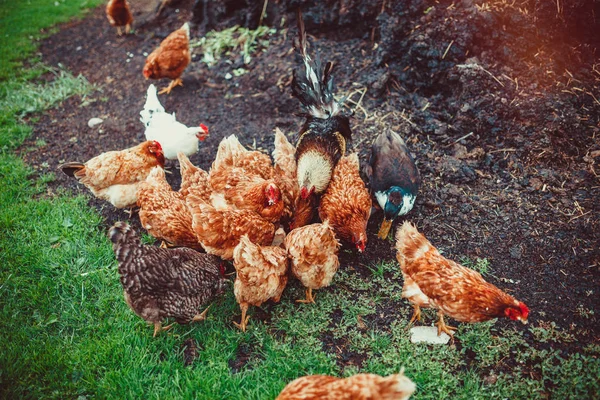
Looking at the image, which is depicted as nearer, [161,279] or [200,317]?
→ [161,279]

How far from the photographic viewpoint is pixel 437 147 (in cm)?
461

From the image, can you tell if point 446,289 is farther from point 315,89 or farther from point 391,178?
point 315,89

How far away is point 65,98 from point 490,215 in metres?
6.80

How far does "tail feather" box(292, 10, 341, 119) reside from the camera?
4.55 m

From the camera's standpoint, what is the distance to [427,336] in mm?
3115

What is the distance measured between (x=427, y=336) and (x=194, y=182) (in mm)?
2701

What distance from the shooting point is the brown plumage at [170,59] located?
5.98 meters

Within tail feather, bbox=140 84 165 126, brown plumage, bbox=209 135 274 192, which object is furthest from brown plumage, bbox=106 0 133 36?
brown plumage, bbox=209 135 274 192

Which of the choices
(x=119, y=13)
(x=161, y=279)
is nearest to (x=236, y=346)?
(x=161, y=279)

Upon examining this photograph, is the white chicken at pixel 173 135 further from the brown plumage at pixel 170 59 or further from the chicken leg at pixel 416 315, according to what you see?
the chicken leg at pixel 416 315

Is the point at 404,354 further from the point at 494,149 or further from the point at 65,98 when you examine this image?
the point at 65,98

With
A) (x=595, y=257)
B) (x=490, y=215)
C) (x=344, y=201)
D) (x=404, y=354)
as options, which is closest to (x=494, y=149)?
(x=490, y=215)

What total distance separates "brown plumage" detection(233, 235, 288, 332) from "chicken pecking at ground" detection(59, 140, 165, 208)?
1981 mm

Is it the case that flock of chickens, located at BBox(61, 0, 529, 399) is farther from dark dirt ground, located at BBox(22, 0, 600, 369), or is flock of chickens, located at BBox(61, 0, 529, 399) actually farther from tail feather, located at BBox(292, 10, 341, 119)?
dark dirt ground, located at BBox(22, 0, 600, 369)
